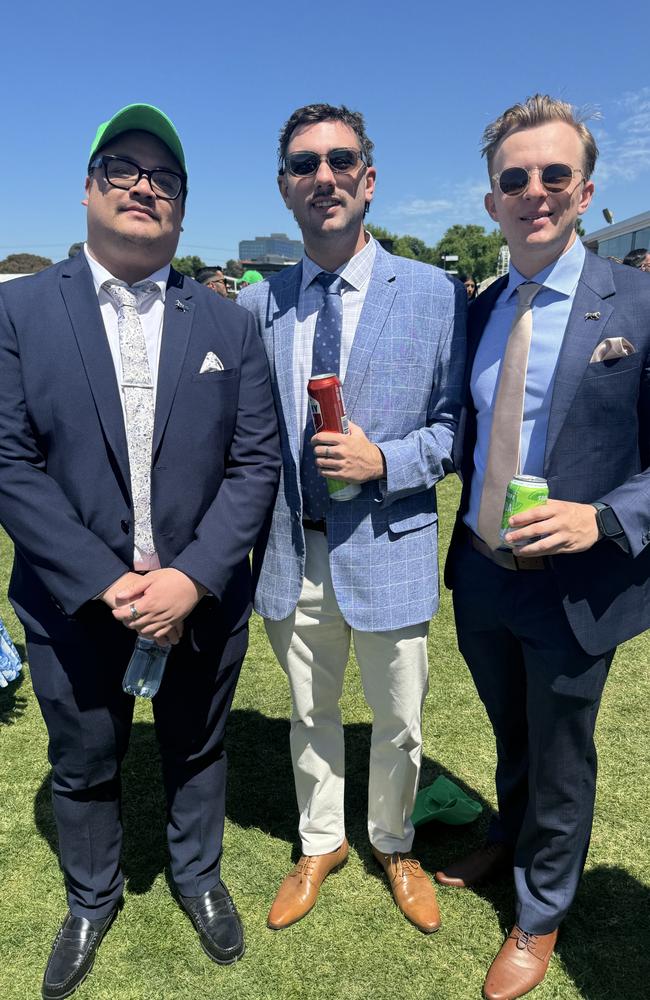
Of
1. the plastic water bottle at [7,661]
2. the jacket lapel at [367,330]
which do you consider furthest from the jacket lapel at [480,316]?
the plastic water bottle at [7,661]

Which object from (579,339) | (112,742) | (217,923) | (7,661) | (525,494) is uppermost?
→ (579,339)

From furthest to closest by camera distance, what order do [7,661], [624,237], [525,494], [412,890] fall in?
[624,237] < [7,661] < [412,890] < [525,494]

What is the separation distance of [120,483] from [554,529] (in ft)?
4.03

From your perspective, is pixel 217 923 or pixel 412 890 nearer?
pixel 217 923

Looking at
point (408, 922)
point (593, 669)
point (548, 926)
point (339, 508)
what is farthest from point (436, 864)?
point (339, 508)

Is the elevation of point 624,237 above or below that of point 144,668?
above

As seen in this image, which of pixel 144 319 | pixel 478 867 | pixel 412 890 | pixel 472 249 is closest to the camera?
pixel 144 319

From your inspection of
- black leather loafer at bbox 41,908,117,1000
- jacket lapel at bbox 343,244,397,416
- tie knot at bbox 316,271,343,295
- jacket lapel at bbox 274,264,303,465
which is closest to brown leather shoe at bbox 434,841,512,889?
black leather loafer at bbox 41,908,117,1000

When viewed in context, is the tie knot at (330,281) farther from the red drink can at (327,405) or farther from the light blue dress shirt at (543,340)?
the light blue dress shirt at (543,340)

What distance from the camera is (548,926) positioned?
7.59 feet

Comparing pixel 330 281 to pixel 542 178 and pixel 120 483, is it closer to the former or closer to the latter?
Result: pixel 542 178

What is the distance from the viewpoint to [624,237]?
20234 mm

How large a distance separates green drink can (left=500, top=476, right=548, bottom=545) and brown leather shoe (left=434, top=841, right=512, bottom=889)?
5.33ft

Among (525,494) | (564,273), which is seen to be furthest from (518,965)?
(564,273)
